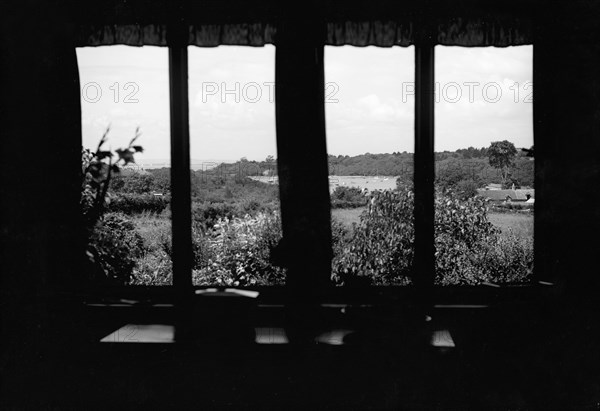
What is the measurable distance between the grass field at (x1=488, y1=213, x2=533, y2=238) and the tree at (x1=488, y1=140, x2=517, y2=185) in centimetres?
17

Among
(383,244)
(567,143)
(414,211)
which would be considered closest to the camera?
(567,143)

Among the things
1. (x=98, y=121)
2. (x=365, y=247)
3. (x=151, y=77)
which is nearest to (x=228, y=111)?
(x=151, y=77)

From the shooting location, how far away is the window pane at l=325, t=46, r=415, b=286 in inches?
127

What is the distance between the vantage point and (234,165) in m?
3.34

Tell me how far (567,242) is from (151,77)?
2.27 m

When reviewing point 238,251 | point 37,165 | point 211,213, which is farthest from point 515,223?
point 37,165

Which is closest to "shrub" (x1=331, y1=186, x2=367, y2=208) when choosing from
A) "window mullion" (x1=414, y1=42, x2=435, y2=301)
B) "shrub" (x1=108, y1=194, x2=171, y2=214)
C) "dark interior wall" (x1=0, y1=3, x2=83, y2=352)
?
"window mullion" (x1=414, y1=42, x2=435, y2=301)

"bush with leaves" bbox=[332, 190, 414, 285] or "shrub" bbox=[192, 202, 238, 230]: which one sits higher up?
"shrub" bbox=[192, 202, 238, 230]

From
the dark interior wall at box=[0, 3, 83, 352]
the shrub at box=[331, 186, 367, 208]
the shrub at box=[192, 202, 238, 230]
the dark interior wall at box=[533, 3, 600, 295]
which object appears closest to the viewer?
the dark interior wall at box=[533, 3, 600, 295]

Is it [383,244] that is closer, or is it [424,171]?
[424,171]

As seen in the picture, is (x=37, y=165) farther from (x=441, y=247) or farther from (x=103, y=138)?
(x=441, y=247)

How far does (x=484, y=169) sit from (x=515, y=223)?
0.31 metres

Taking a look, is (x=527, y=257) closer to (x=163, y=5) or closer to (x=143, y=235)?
(x=143, y=235)

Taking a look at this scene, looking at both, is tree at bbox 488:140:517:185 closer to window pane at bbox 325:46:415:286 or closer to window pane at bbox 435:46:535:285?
window pane at bbox 435:46:535:285
